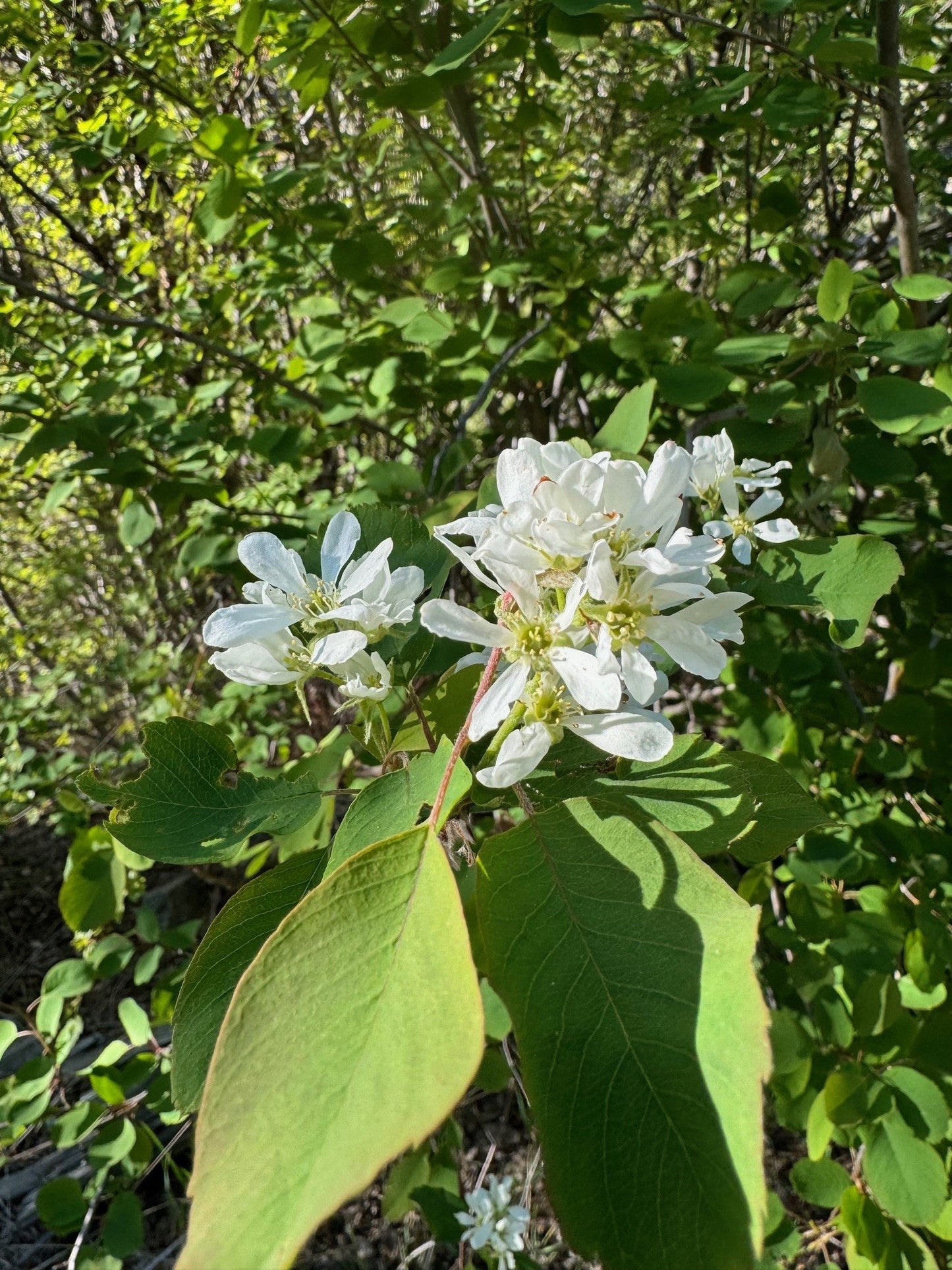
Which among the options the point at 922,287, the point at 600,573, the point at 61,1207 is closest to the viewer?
the point at 600,573

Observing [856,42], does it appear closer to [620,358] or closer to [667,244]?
[620,358]

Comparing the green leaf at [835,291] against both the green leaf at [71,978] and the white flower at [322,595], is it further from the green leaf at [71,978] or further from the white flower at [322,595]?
the green leaf at [71,978]

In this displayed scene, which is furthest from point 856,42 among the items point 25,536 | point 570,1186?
point 25,536

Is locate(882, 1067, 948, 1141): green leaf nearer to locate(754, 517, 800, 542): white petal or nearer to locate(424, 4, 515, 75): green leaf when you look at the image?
locate(754, 517, 800, 542): white petal

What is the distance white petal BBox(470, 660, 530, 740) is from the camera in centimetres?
65

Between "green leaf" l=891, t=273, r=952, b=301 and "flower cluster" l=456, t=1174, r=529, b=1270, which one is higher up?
"green leaf" l=891, t=273, r=952, b=301

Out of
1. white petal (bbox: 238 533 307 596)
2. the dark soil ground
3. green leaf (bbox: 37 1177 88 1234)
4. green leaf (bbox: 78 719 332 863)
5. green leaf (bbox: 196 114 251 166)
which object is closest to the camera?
green leaf (bbox: 78 719 332 863)

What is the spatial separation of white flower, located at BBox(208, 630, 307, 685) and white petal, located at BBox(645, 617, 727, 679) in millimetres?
346

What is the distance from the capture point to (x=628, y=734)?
65 centimetres

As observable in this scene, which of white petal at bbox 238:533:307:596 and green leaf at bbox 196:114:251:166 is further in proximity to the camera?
green leaf at bbox 196:114:251:166

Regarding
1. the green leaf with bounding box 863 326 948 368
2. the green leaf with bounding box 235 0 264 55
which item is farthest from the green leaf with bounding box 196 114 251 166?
the green leaf with bounding box 863 326 948 368

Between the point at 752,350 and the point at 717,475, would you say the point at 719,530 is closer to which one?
the point at 717,475

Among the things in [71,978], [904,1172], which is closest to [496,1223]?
[904,1172]

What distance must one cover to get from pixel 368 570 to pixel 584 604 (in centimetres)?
24
